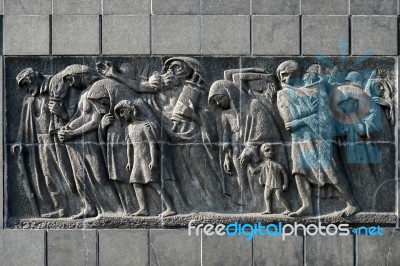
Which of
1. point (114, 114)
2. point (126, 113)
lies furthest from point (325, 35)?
point (114, 114)

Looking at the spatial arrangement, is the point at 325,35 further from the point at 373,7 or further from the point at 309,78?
the point at 373,7

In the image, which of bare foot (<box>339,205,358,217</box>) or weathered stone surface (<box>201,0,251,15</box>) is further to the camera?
weathered stone surface (<box>201,0,251,15</box>)

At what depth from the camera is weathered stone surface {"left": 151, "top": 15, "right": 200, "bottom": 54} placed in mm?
11617

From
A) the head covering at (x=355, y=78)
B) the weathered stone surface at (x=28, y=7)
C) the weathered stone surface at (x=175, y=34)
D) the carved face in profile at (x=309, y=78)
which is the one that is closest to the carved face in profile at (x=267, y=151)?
the carved face in profile at (x=309, y=78)

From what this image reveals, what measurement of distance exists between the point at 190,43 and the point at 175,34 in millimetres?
206

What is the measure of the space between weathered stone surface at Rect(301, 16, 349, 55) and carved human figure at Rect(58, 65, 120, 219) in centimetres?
262

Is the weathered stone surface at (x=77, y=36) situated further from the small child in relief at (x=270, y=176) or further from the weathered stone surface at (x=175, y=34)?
the small child in relief at (x=270, y=176)

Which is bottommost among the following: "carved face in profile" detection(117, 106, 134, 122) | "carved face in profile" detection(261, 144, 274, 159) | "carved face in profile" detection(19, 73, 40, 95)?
"carved face in profile" detection(261, 144, 274, 159)

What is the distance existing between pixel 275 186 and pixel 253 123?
78 centimetres

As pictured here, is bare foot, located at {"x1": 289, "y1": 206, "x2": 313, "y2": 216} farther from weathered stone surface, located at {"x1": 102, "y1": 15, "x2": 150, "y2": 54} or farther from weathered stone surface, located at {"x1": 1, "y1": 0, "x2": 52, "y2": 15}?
weathered stone surface, located at {"x1": 1, "y1": 0, "x2": 52, "y2": 15}

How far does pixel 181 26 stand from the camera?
11.6 meters

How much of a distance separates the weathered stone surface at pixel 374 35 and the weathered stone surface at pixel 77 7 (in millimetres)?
3035

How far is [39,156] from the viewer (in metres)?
11.6

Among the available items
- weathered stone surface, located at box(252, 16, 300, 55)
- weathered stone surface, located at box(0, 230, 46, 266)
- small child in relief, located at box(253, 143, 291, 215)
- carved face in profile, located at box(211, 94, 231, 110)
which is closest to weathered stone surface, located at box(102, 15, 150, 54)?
carved face in profile, located at box(211, 94, 231, 110)
